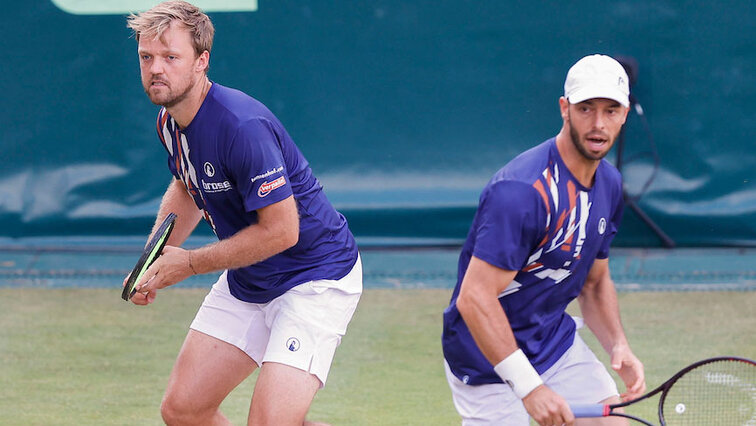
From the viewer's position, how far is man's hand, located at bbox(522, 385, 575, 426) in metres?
3.08

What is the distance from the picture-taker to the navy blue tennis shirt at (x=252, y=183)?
3.59m

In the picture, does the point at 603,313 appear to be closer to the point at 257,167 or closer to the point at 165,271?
the point at 257,167

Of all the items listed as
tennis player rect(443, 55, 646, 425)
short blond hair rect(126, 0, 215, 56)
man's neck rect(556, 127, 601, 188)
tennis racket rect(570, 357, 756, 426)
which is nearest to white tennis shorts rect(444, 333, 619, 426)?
tennis player rect(443, 55, 646, 425)

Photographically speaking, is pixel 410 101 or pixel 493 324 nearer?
pixel 493 324

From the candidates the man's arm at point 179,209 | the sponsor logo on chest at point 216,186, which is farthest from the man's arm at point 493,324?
the man's arm at point 179,209

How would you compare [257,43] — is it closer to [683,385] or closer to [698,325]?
[698,325]

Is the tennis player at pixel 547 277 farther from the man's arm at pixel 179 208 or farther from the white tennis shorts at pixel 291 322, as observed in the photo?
the man's arm at pixel 179 208

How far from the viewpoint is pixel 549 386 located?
349 cm

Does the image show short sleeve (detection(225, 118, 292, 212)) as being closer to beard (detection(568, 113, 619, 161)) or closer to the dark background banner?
beard (detection(568, 113, 619, 161))

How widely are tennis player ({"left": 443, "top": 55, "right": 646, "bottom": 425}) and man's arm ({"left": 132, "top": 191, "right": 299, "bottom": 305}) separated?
583 millimetres

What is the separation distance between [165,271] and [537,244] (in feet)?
3.83

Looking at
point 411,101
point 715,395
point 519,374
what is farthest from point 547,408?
point 411,101

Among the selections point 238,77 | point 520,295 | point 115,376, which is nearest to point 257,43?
point 238,77

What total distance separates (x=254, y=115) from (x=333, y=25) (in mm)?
3466
